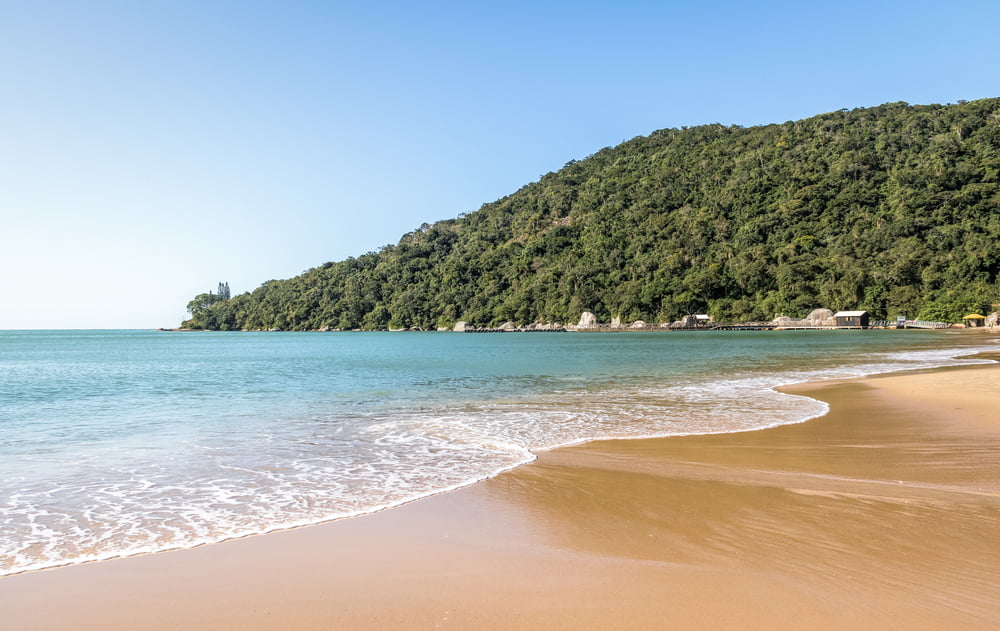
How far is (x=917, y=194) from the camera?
10800cm

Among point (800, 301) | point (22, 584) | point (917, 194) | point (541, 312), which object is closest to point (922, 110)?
point (917, 194)

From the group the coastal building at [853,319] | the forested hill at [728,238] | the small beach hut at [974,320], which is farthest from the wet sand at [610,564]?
the forested hill at [728,238]

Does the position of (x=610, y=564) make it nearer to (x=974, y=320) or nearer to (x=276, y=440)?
(x=276, y=440)

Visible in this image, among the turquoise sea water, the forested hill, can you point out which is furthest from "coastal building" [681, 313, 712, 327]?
the turquoise sea water

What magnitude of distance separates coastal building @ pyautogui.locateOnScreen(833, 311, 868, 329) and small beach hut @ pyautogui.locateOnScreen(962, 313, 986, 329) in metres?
13.1

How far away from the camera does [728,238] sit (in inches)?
5281

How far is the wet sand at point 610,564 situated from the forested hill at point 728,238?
102906 millimetres

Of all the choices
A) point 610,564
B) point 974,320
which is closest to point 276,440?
point 610,564

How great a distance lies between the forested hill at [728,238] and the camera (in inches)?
4003

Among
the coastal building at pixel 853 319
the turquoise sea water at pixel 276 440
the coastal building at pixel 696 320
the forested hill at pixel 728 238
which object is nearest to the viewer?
the turquoise sea water at pixel 276 440

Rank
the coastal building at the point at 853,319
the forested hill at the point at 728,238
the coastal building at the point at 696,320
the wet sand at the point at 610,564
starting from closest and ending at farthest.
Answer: the wet sand at the point at 610,564 → the coastal building at the point at 853,319 → the forested hill at the point at 728,238 → the coastal building at the point at 696,320

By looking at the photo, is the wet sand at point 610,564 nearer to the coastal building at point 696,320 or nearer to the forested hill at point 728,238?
the forested hill at point 728,238

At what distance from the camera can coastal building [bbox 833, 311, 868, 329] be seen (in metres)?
93.1

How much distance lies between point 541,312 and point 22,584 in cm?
13949
